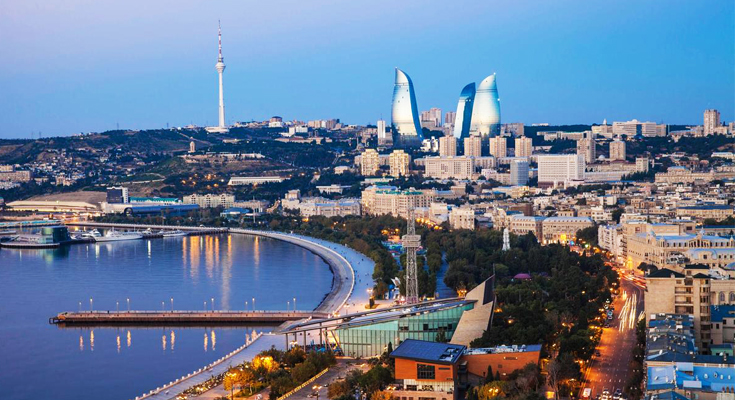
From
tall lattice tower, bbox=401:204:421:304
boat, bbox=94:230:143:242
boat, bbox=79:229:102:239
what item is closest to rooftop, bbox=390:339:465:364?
tall lattice tower, bbox=401:204:421:304

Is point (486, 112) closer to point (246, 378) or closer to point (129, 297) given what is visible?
point (129, 297)

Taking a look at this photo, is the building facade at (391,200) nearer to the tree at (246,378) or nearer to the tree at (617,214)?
the tree at (617,214)

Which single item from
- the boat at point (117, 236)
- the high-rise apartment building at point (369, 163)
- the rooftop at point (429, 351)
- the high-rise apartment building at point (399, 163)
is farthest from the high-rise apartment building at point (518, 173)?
the rooftop at point (429, 351)

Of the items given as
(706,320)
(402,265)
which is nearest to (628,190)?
(402,265)

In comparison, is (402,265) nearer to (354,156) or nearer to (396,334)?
(396,334)

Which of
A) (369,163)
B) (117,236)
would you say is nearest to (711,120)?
(369,163)

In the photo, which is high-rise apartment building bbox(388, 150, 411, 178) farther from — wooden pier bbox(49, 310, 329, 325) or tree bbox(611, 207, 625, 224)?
wooden pier bbox(49, 310, 329, 325)

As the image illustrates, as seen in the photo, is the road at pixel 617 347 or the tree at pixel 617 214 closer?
the road at pixel 617 347
